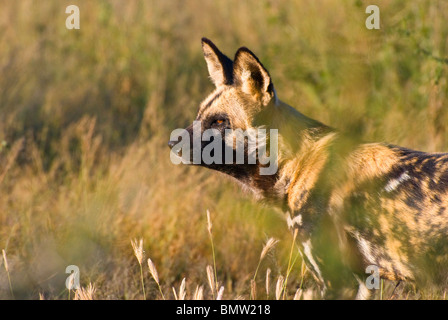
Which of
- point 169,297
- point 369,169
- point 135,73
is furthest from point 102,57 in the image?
point 369,169

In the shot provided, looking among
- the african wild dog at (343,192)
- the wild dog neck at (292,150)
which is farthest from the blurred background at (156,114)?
the african wild dog at (343,192)

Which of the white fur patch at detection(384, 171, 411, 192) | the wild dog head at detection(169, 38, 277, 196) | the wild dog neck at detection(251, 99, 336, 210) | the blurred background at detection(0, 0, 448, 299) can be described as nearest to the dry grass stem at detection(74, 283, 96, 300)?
the blurred background at detection(0, 0, 448, 299)

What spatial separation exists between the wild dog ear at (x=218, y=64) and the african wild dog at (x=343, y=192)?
18cm

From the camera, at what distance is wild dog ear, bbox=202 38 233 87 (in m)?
3.66

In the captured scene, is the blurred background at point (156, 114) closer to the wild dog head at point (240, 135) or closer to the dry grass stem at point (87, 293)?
the wild dog head at point (240, 135)

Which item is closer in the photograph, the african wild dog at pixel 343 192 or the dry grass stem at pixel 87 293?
the dry grass stem at pixel 87 293

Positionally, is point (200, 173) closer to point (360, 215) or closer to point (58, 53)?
point (360, 215)

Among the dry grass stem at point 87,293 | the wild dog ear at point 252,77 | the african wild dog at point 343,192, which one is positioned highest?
the wild dog ear at point 252,77

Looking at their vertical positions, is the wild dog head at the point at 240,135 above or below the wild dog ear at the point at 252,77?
below

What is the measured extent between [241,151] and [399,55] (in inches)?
134

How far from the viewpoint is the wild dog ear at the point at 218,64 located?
3.66 metres

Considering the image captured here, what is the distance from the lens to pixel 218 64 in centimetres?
381

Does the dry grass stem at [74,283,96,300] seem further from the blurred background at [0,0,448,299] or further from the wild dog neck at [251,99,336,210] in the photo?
the wild dog neck at [251,99,336,210]

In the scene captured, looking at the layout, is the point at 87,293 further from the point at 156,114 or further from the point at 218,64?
the point at 156,114
